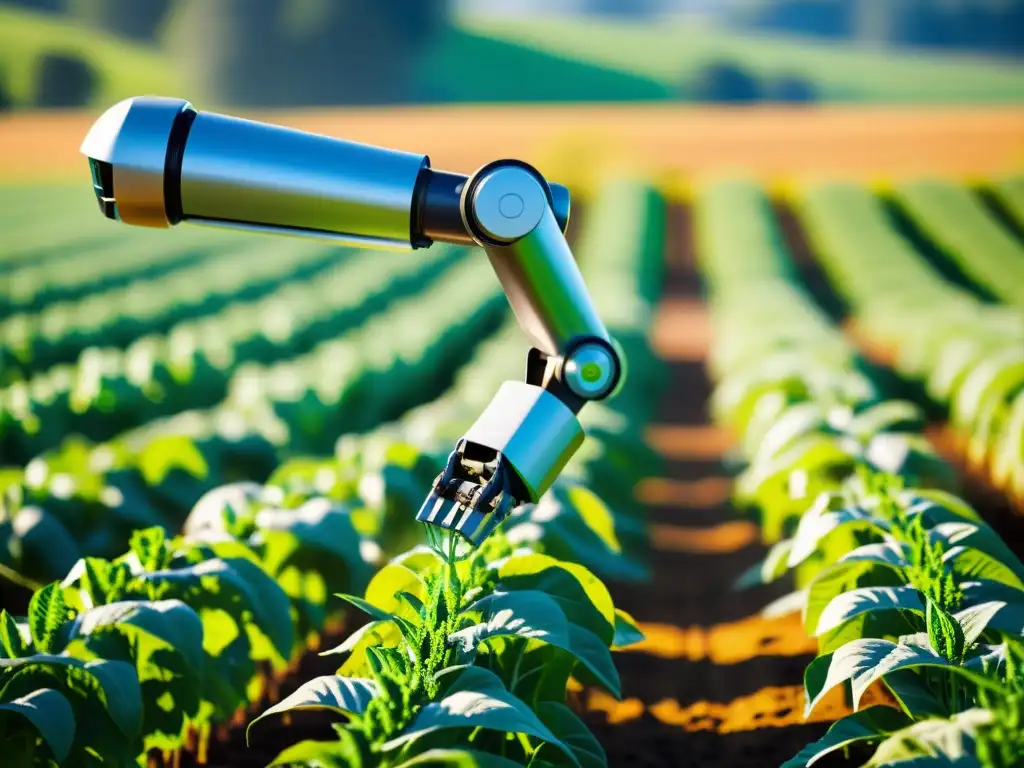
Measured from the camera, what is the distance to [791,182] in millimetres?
33094

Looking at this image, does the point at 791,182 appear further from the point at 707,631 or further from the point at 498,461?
the point at 498,461

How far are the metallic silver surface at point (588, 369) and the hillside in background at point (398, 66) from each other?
64.1m

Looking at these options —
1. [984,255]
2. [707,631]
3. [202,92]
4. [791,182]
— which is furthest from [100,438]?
[202,92]

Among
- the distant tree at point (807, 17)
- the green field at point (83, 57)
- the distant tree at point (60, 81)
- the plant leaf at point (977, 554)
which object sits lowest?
the plant leaf at point (977, 554)

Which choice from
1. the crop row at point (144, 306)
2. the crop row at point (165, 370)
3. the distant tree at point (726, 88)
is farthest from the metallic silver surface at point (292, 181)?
the distant tree at point (726, 88)

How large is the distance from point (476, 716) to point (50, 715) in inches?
38.0

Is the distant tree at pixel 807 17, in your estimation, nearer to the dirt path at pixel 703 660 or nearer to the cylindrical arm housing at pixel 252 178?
the dirt path at pixel 703 660

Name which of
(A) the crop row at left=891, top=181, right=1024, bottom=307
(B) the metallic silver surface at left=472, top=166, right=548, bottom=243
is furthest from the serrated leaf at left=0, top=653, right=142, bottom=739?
(A) the crop row at left=891, top=181, right=1024, bottom=307

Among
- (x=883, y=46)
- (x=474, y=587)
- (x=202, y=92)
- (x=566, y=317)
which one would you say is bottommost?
(x=474, y=587)

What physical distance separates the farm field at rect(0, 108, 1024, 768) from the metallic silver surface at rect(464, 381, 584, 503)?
Answer: 0.47 m

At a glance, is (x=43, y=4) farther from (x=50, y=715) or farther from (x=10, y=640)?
(x=50, y=715)

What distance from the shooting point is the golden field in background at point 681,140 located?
118ft

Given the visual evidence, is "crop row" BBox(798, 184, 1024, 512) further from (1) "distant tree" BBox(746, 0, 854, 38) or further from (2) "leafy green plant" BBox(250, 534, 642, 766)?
(1) "distant tree" BBox(746, 0, 854, 38)

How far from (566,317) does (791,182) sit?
32517mm
